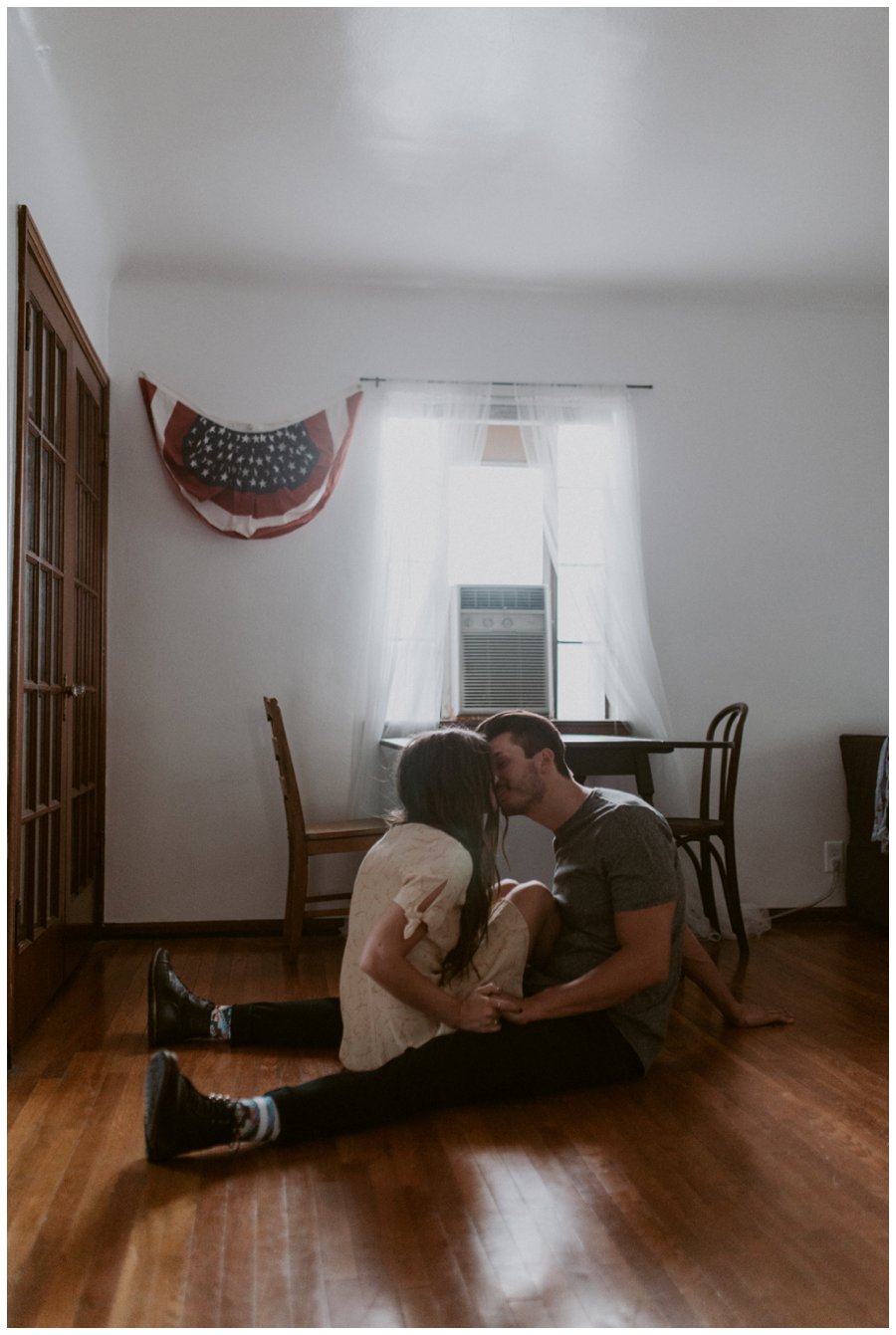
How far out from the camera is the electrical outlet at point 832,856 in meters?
4.55

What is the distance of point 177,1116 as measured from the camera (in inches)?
76.6

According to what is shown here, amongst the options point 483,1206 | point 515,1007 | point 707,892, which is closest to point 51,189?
point 515,1007

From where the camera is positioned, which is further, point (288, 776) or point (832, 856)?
point (832, 856)

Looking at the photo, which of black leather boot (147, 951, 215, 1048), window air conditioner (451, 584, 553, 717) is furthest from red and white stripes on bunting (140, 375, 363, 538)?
black leather boot (147, 951, 215, 1048)

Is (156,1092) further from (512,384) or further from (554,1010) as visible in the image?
(512,384)

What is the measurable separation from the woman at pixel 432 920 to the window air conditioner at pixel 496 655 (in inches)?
80.5

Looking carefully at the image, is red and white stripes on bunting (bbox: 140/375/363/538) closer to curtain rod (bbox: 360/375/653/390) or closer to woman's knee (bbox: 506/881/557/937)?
curtain rod (bbox: 360/375/653/390)

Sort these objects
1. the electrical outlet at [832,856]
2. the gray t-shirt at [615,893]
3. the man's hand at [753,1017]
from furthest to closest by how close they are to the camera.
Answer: the electrical outlet at [832,856] → the man's hand at [753,1017] → the gray t-shirt at [615,893]

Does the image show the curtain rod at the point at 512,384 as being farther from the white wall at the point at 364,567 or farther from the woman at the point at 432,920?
the woman at the point at 432,920

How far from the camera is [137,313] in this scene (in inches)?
169

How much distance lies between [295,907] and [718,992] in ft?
5.18

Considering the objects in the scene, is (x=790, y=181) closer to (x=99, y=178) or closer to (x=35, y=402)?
(x=99, y=178)

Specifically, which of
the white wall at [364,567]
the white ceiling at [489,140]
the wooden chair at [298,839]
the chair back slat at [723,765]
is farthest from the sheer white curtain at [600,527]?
the wooden chair at [298,839]

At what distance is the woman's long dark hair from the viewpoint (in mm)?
2256
